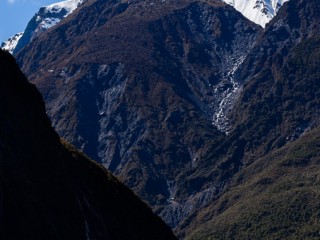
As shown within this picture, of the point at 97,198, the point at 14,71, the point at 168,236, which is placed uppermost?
the point at 14,71

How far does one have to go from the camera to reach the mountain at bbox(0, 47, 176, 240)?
171ft

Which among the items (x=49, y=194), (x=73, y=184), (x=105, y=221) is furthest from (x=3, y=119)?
(x=105, y=221)

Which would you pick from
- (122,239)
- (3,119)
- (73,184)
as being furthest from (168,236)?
(3,119)

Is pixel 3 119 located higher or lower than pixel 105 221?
higher

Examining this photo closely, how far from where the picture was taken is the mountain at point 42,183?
52.0 m

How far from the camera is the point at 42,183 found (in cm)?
5722

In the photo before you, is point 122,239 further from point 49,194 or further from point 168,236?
point 49,194

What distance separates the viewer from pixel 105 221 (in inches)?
2790

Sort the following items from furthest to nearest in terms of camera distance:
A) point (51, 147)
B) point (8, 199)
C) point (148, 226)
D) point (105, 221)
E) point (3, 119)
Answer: point (148, 226)
point (105, 221)
point (51, 147)
point (3, 119)
point (8, 199)

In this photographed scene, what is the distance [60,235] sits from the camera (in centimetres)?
5591

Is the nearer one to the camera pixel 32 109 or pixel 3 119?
pixel 3 119

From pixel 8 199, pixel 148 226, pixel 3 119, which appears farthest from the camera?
pixel 148 226

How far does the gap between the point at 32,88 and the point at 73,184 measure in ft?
25.4

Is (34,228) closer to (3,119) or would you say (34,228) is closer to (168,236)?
(3,119)
